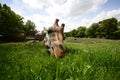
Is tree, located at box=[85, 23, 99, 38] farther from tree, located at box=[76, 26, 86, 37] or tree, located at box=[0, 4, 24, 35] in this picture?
tree, located at box=[0, 4, 24, 35]

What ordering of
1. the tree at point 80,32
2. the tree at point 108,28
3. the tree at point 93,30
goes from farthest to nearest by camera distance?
the tree at point 80,32
the tree at point 93,30
the tree at point 108,28

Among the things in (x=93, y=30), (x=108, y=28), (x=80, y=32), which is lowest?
(x=80, y=32)

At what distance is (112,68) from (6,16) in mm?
31975

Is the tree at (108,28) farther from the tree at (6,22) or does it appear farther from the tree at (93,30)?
the tree at (6,22)

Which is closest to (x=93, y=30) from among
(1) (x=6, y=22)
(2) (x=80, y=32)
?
(2) (x=80, y=32)

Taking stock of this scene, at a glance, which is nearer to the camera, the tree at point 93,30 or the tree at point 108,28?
the tree at point 108,28

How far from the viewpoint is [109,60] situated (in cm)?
494

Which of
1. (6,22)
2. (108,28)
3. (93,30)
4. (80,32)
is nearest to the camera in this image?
(6,22)

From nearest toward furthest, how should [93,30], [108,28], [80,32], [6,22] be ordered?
[6,22] → [108,28] → [93,30] → [80,32]

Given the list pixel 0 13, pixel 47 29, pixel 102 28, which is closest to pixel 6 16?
pixel 0 13

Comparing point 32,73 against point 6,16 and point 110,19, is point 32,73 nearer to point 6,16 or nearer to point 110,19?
point 6,16

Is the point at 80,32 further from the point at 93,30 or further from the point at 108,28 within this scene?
the point at 108,28

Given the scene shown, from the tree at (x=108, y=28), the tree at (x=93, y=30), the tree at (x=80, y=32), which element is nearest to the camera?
the tree at (x=108, y=28)

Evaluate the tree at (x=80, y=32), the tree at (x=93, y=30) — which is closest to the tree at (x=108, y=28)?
the tree at (x=93, y=30)
